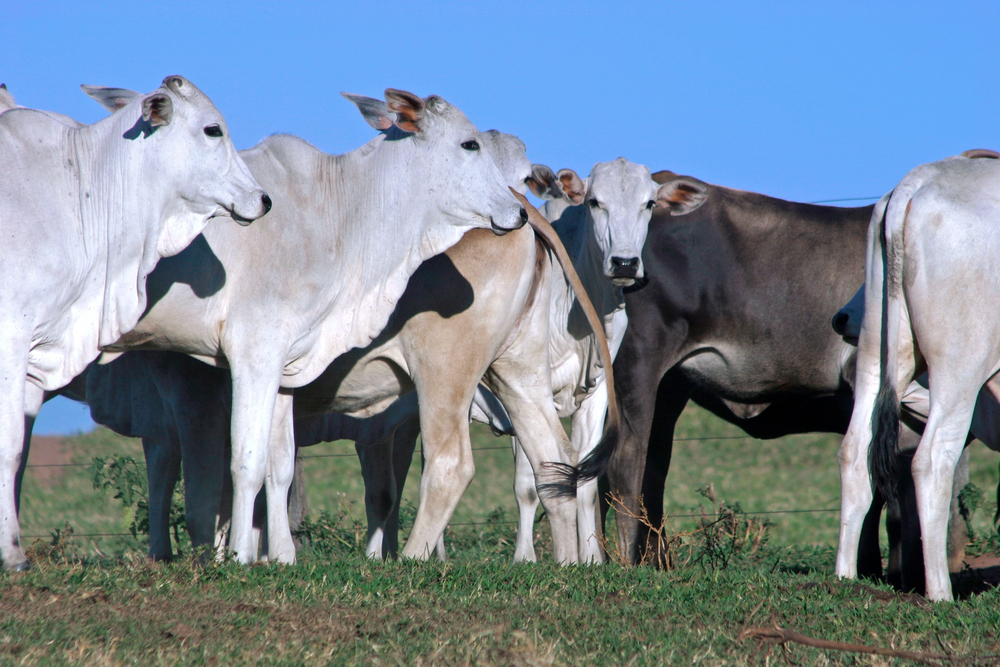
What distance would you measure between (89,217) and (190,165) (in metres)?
0.55

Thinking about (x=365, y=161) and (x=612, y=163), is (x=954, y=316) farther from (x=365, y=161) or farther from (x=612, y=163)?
(x=365, y=161)

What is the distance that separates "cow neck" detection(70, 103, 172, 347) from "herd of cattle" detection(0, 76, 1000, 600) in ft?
0.04

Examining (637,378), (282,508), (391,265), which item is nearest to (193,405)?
(282,508)

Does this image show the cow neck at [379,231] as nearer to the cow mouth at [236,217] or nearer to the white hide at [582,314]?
the cow mouth at [236,217]

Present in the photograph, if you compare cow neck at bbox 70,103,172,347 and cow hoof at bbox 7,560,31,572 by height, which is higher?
cow neck at bbox 70,103,172,347

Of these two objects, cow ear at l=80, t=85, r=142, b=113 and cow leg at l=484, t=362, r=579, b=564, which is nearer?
cow ear at l=80, t=85, r=142, b=113

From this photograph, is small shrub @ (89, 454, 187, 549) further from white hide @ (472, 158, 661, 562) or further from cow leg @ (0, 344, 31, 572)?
cow leg @ (0, 344, 31, 572)

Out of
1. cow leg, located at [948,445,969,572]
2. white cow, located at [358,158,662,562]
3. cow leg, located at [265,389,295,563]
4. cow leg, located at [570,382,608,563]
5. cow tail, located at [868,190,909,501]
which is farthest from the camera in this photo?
cow leg, located at [948,445,969,572]

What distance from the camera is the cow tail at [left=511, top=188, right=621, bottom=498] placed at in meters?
6.16

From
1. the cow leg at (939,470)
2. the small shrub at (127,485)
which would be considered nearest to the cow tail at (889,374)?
the cow leg at (939,470)

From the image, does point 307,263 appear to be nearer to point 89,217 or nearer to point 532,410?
point 89,217

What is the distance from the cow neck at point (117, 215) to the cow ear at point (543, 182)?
311 cm

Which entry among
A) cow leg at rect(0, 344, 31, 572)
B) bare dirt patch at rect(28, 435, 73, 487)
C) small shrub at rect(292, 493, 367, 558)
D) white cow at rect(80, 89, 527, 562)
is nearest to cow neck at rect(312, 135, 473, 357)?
white cow at rect(80, 89, 527, 562)

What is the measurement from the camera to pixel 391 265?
20.4 feet
